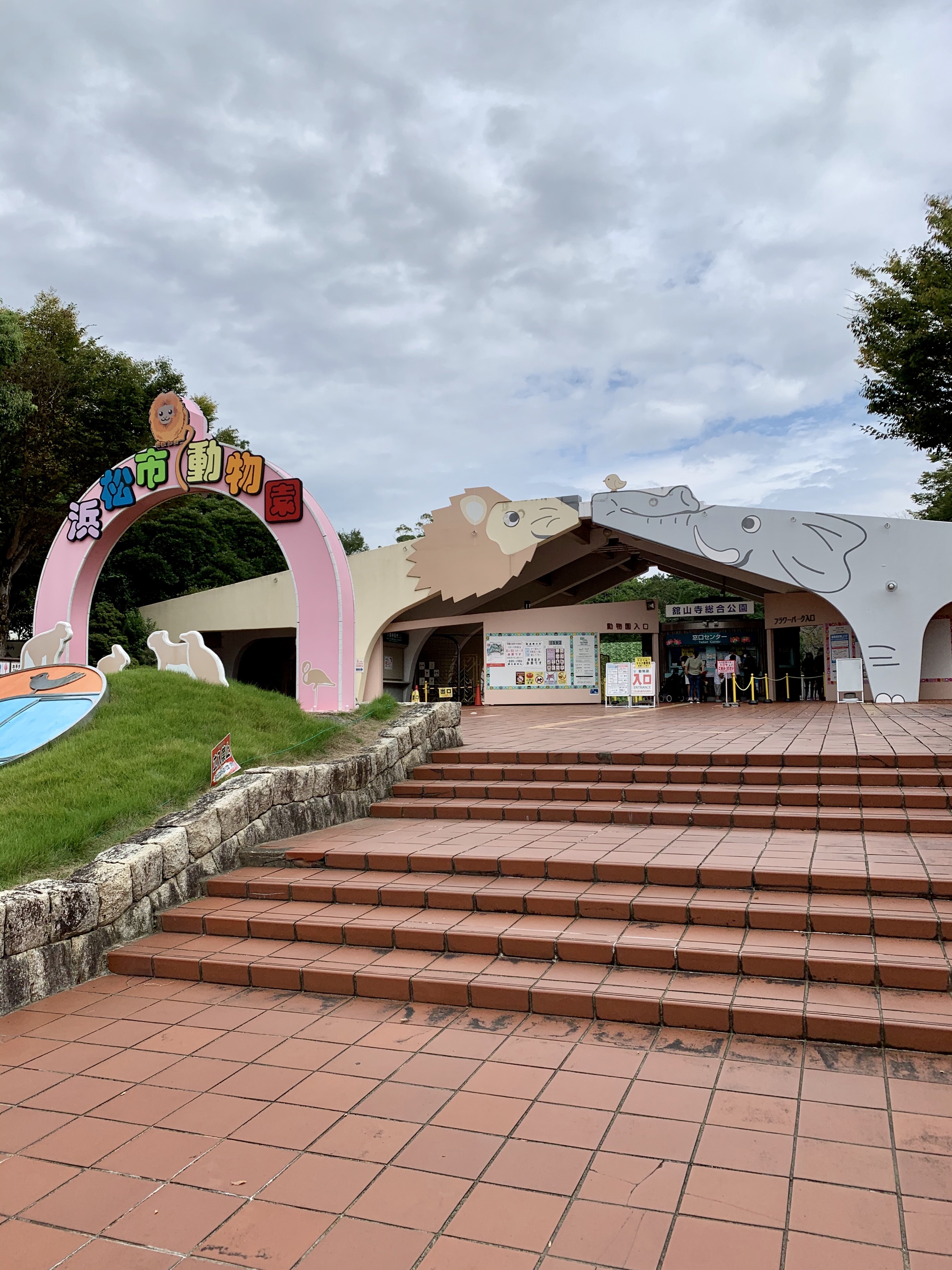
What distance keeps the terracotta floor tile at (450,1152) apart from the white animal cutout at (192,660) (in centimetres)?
713

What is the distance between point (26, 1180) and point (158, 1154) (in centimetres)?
39

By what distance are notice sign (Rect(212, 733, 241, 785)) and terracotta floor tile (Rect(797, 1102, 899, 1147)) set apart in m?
4.69

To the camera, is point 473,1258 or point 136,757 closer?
point 473,1258

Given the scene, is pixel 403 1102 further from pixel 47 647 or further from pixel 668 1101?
pixel 47 647

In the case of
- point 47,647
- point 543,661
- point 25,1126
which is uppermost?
point 47,647

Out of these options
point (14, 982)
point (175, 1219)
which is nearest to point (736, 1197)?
point (175, 1219)

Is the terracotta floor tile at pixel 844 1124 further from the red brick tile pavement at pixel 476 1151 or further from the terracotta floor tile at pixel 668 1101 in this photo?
the terracotta floor tile at pixel 668 1101

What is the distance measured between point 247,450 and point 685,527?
999 centimetres

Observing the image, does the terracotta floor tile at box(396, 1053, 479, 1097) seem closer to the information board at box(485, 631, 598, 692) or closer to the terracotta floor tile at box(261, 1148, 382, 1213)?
the terracotta floor tile at box(261, 1148, 382, 1213)

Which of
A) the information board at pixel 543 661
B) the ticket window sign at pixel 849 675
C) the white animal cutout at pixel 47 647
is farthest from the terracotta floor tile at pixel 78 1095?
the information board at pixel 543 661

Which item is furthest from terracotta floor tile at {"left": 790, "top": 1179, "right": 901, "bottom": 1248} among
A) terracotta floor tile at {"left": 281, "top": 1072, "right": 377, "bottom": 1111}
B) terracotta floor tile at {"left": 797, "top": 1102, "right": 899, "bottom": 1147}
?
terracotta floor tile at {"left": 281, "top": 1072, "right": 377, "bottom": 1111}

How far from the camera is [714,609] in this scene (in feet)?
75.8

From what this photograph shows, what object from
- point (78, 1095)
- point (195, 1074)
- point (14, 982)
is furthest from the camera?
point (14, 982)

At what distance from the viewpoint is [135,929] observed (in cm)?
495
